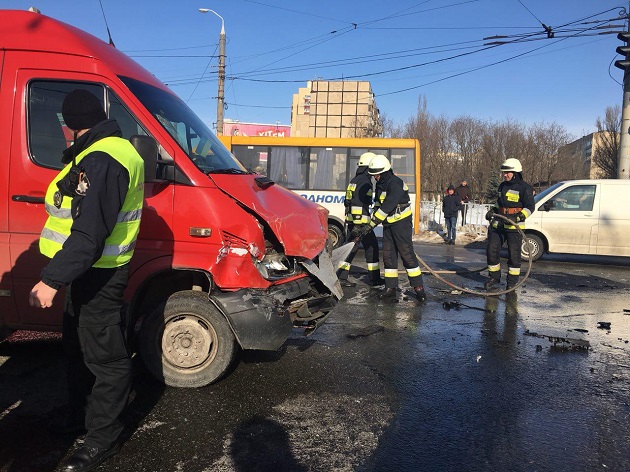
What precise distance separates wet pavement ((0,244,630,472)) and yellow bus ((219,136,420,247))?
8114mm

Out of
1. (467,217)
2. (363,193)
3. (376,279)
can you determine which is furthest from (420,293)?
(467,217)

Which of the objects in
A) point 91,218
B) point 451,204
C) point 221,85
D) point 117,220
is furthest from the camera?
point 221,85

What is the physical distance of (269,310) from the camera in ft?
11.6

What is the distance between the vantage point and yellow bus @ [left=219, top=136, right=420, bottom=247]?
1359 centimetres

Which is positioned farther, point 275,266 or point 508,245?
point 508,245

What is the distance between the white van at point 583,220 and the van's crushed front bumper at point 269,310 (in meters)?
9.11

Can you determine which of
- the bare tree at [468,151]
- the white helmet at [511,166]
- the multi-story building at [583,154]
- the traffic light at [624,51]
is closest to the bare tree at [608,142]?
the multi-story building at [583,154]

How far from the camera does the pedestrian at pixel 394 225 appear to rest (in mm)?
6938

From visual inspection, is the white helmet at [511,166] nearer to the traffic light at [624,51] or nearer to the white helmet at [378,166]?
the white helmet at [378,166]

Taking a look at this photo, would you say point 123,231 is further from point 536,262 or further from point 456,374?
point 536,262

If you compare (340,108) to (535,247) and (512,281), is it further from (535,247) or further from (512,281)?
(512,281)

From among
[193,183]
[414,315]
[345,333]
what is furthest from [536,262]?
[193,183]

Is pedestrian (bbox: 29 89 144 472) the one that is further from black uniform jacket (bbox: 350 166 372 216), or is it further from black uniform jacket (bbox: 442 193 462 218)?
black uniform jacket (bbox: 442 193 462 218)

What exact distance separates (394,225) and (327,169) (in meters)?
7.07
